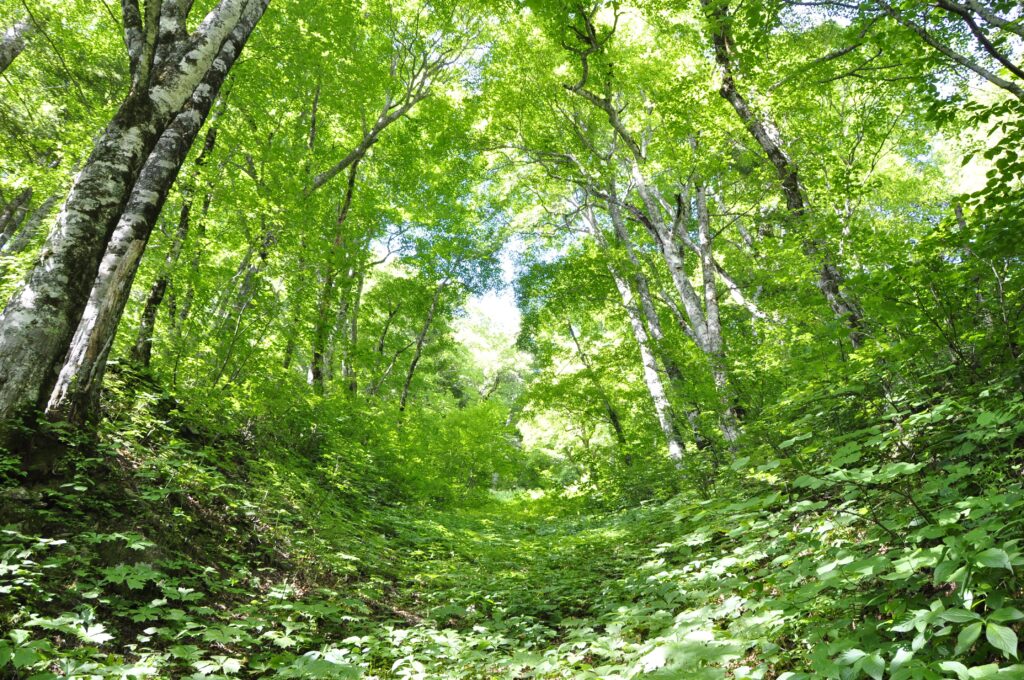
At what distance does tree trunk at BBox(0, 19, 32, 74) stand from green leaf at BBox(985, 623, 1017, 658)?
46.1ft

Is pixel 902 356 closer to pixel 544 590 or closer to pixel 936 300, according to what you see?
pixel 936 300

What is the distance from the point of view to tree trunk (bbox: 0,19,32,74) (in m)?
8.93

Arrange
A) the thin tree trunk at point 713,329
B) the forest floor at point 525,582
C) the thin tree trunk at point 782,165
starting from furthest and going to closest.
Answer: the thin tree trunk at point 713,329 < the thin tree trunk at point 782,165 < the forest floor at point 525,582

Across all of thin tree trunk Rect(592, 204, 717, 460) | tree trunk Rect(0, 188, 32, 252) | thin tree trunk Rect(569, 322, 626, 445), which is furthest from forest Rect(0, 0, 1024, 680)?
tree trunk Rect(0, 188, 32, 252)

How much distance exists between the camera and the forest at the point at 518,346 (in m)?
2.54

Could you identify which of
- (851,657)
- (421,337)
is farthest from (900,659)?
(421,337)

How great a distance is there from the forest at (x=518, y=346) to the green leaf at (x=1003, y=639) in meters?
0.01

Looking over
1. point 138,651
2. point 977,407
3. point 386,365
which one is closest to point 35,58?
point 386,365

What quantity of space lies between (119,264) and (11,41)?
8.98 meters

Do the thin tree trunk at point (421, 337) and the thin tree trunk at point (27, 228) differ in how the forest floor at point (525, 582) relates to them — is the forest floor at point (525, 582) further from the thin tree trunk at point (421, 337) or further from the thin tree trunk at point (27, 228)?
the thin tree trunk at point (421, 337)

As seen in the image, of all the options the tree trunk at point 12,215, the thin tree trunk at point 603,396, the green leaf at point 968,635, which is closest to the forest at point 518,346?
the green leaf at point 968,635

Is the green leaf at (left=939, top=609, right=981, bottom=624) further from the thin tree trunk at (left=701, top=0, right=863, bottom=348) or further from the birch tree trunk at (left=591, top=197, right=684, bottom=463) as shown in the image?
the birch tree trunk at (left=591, top=197, right=684, bottom=463)

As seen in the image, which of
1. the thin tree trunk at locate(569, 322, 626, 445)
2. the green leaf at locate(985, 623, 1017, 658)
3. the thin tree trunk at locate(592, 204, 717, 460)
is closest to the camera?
the green leaf at locate(985, 623, 1017, 658)

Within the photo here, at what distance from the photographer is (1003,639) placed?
1.40m
